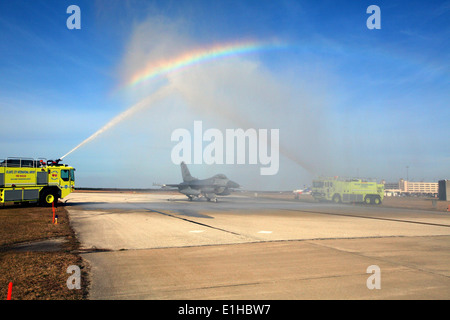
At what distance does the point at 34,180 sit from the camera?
2806 centimetres

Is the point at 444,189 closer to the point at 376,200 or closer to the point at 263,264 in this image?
the point at 376,200

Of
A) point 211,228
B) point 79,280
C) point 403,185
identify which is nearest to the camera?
point 79,280

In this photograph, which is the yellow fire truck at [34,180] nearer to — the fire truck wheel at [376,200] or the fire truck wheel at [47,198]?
the fire truck wheel at [47,198]

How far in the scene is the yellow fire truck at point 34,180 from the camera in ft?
86.9

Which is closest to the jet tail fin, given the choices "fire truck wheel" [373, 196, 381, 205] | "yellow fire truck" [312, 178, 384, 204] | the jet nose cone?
the jet nose cone

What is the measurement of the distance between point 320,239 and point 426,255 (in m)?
3.83

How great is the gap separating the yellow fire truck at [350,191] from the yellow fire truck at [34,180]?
109ft

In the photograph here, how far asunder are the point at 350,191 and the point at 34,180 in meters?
38.0

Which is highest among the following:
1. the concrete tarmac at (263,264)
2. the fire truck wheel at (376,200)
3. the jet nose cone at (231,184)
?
the jet nose cone at (231,184)

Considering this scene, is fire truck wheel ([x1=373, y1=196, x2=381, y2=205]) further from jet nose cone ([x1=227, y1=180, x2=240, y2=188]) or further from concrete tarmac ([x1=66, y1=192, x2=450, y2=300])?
concrete tarmac ([x1=66, y1=192, x2=450, y2=300])

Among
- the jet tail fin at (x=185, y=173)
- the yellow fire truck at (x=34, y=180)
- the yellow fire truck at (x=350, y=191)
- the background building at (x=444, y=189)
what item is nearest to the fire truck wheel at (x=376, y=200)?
the yellow fire truck at (x=350, y=191)

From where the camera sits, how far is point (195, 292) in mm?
6273
